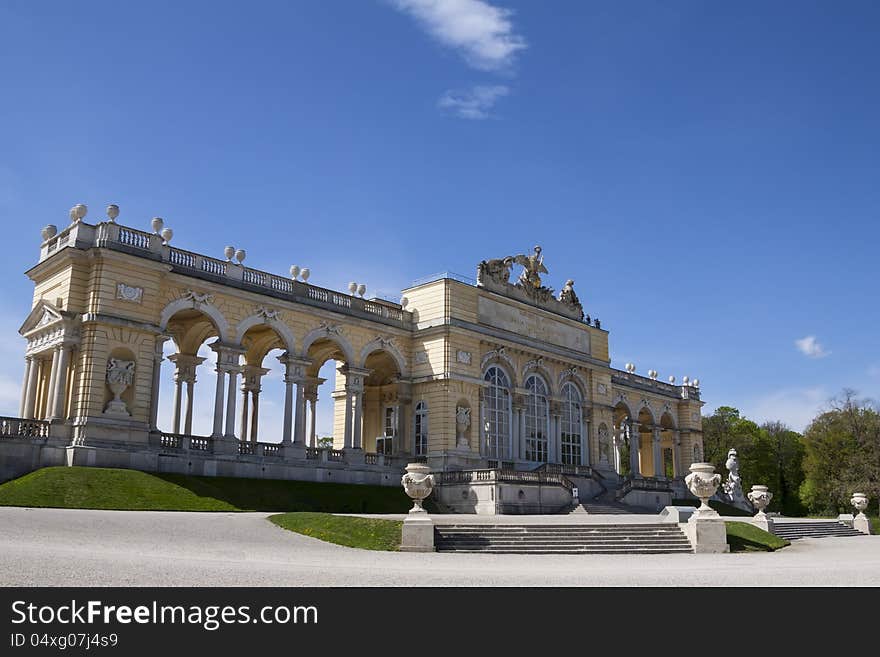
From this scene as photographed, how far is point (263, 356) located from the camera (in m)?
44.8

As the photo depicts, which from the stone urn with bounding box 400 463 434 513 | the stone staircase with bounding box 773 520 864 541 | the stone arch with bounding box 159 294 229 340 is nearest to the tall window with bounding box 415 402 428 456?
the stone arch with bounding box 159 294 229 340

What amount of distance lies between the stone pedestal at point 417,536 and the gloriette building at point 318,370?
50.9ft

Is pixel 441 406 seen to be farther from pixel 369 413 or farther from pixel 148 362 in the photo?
pixel 148 362

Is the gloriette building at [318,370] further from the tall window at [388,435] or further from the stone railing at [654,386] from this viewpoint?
the stone railing at [654,386]

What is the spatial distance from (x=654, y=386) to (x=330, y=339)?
35.1 metres

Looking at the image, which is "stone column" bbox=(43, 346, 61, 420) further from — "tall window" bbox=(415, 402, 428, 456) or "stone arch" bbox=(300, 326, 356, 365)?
"tall window" bbox=(415, 402, 428, 456)

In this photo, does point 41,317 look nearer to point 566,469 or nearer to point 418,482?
point 418,482

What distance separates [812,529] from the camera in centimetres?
3503

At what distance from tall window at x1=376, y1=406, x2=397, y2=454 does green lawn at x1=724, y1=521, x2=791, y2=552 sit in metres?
24.8

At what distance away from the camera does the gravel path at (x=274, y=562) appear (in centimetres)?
1276

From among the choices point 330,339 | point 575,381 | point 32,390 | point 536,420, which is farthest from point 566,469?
point 32,390
